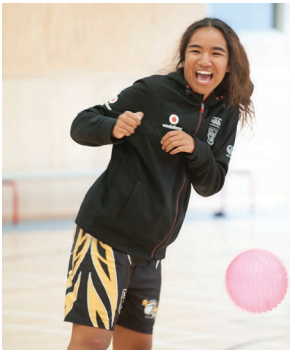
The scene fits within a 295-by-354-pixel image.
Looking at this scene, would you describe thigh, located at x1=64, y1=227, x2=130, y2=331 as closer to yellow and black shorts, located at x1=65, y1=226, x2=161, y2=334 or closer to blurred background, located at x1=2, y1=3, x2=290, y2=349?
yellow and black shorts, located at x1=65, y1=226, x2=161, y2=334

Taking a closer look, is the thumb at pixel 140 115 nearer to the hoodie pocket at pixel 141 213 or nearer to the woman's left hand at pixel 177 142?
the woman's left hand at pixel 177 142

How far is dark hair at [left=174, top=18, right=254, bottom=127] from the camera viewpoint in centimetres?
272

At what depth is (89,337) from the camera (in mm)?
2500

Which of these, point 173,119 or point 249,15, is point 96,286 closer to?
point 173,119

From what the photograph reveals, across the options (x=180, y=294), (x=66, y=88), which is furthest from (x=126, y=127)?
(x=66, y=88)

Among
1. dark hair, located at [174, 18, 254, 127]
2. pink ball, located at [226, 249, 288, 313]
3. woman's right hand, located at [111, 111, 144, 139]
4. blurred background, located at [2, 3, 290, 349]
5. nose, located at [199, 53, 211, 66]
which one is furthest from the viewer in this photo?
blurred background, located at [2, 3, 290, 349]

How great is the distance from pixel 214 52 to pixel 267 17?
10.7 meters

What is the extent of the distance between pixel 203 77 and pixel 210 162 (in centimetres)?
37

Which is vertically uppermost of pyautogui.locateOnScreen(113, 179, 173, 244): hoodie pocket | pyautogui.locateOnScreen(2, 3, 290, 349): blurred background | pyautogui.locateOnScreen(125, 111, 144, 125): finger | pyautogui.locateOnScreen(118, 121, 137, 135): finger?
pyautogui.locateOnScreen(2, 3, 290, 349): blurred background

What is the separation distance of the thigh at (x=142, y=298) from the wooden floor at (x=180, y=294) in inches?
50.8

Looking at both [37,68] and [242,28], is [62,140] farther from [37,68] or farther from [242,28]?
[242,28]

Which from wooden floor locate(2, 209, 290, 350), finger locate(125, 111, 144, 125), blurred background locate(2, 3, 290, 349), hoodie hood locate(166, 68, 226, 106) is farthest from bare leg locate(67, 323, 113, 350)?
blurred background locate(2, 3, 290, 349)

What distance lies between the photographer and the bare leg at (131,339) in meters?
2.88

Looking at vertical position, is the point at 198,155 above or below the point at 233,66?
below
